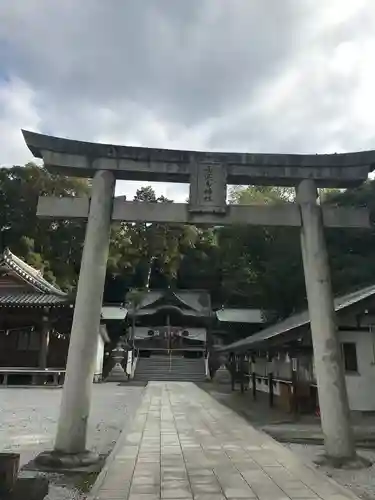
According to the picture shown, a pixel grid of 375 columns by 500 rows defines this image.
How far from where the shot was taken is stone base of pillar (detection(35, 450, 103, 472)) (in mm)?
6012

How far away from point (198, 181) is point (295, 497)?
477 centimetres

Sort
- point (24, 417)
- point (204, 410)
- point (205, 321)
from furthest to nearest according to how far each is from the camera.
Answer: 1. point (205, 321)
2. point (204, 410)
3. point (24, 417)

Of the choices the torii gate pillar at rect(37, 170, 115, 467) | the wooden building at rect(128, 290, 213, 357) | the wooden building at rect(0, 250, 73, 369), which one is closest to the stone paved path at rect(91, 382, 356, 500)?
the torii gate pillar at rect(37, 170, 115, 467)

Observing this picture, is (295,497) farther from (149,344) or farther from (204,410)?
(149,344)

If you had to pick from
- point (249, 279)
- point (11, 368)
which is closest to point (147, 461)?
point (11, 368)

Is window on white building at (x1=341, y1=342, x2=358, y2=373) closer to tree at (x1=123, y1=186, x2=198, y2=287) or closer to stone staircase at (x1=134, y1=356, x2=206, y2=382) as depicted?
stone staircase at (x1=134, y1=356, x2=206, y2=382)

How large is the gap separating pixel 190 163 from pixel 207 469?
4638 millimetres

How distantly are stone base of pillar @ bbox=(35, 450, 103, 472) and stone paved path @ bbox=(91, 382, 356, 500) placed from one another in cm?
33

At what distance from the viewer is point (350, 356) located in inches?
481

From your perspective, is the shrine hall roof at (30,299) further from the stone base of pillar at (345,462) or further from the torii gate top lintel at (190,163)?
the stone base of pillar at (345,462)

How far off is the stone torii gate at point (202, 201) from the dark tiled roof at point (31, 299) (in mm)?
17310

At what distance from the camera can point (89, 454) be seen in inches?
254

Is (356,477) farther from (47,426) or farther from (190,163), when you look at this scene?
(47,426)

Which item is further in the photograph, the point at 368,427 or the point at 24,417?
the point at 24,417
